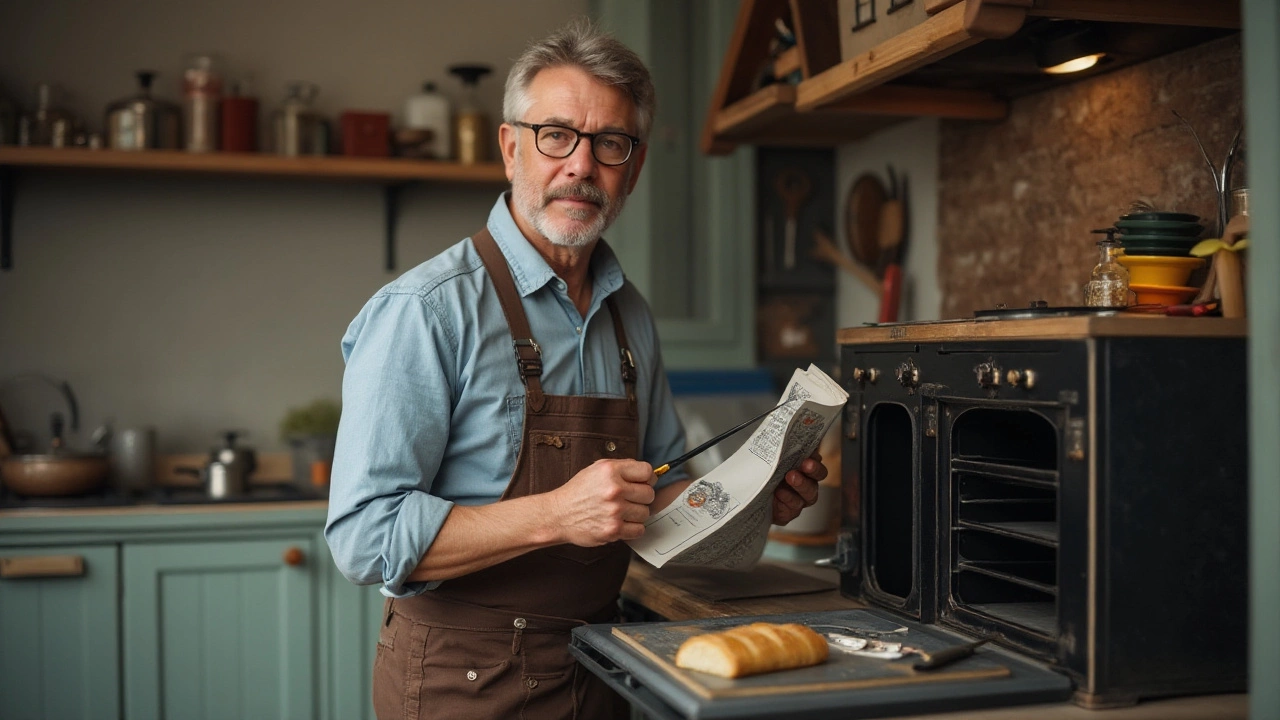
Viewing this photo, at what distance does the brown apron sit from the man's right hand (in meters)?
0.19

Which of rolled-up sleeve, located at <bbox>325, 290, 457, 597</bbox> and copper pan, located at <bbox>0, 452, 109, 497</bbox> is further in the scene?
copper pan, located at <bbox>0, 452, 109, 497</bbox>

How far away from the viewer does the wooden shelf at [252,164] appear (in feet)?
10.8

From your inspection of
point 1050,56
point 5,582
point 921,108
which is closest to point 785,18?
point 921,108

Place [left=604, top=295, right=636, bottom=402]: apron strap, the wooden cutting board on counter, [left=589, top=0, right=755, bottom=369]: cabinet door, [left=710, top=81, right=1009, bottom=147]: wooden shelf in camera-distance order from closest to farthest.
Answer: the wooden cutting board on counter → [left=604, top=295, right=636, bottom=402]: apron strap → [left=710, top=81, right=1009, bottom=147]: wooden shelf → [left=589, top=0, right=755, bottom=369]: cabinet door

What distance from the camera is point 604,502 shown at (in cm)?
156

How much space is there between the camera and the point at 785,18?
110 inches

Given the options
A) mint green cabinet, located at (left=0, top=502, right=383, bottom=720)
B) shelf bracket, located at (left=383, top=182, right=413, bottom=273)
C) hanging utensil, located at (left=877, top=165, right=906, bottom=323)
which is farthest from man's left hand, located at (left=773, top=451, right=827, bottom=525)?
shelf bracket, located at (left=383, top=182, right=413, bottom=273)

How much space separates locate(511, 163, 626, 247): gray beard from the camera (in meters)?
1.85

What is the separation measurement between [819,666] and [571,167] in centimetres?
85

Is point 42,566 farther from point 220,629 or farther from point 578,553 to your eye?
point 578,553

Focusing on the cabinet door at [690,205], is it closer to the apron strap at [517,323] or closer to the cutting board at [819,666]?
the apron strap at [517,323]

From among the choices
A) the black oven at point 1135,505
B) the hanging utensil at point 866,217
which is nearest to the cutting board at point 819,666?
the black oven at point 1135,505

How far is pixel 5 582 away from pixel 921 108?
245 centimetres

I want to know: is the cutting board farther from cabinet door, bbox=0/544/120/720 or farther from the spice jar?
the spice jar
